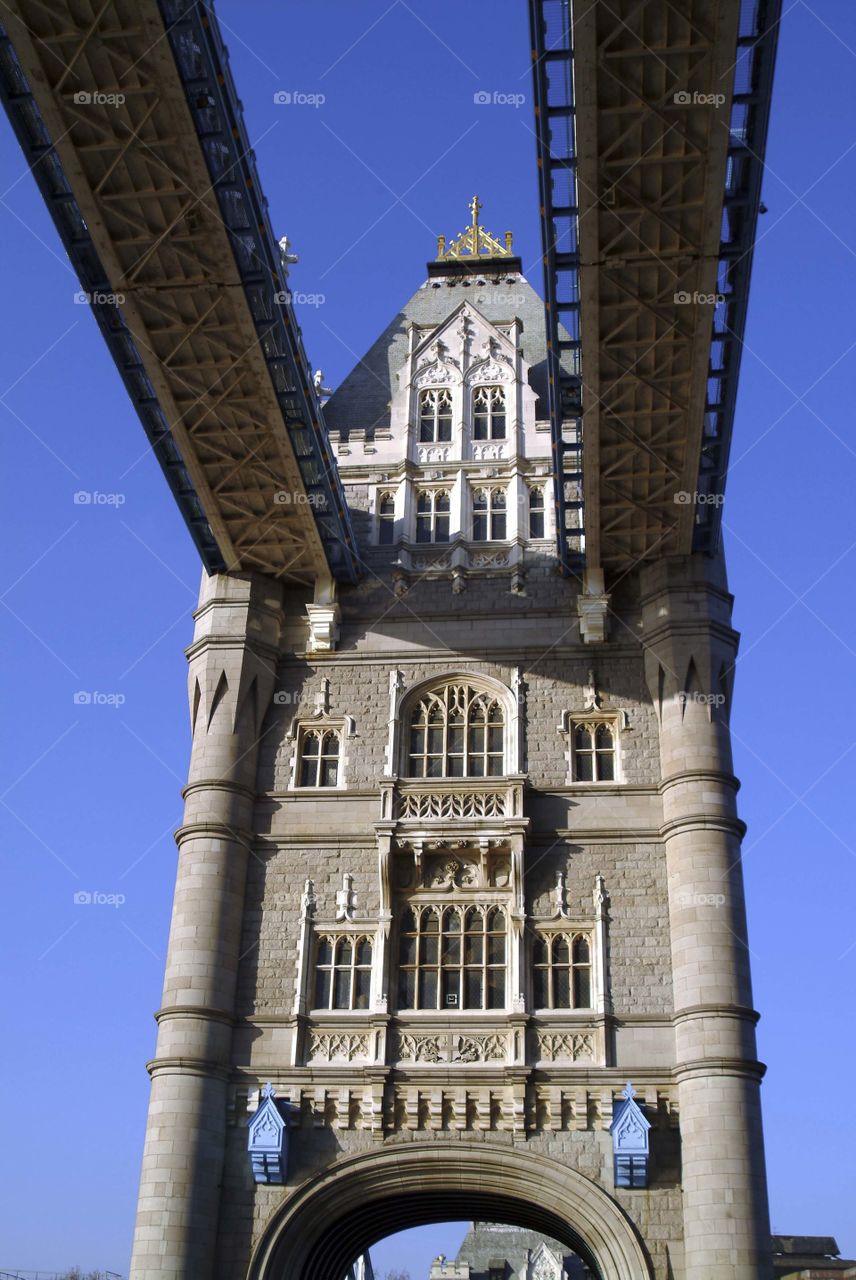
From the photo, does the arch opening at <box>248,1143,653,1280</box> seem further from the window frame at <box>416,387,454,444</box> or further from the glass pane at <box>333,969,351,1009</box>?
the window frame at <box>416,387,454,444</box>

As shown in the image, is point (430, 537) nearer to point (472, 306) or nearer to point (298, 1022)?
point (472, 306)

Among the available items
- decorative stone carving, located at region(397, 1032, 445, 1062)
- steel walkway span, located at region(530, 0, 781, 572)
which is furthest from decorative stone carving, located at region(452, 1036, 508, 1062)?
steel walkway span, located at region(530, 0, 781, 572)

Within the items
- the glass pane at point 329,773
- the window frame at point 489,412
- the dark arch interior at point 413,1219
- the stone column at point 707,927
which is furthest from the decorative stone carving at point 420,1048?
the window frame at point 489,412

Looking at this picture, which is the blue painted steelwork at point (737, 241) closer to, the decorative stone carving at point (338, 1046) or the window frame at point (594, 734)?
the window frame at point (594, 734)

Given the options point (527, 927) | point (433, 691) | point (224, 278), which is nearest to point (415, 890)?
point (527, 927)

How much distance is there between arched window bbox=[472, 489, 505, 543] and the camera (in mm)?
32906

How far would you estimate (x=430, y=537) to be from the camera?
109ft

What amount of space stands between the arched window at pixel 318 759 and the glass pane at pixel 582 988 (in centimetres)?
654

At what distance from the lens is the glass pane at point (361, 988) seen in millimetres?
27469

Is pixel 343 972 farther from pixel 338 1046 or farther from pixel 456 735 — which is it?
pixel 456 735

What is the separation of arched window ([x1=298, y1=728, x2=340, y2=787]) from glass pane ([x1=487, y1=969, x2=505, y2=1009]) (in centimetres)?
534

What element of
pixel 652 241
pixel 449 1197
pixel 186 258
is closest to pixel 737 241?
pixel 652 241

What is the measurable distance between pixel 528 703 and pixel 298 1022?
27.1 feet

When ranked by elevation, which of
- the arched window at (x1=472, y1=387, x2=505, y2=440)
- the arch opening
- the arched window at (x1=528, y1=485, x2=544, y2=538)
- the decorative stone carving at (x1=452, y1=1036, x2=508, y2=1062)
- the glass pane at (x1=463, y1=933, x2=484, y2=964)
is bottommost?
the arch opening
